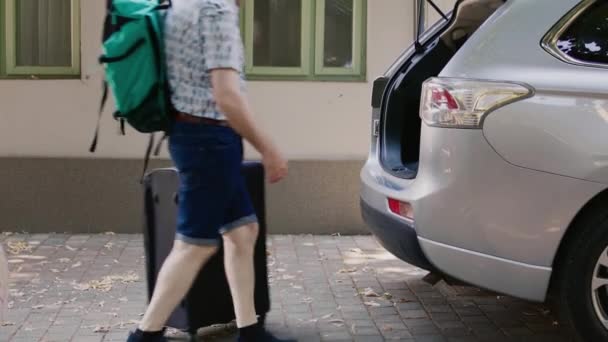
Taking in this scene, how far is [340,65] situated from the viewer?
757 cm

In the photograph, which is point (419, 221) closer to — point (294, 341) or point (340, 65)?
point (294, 341)

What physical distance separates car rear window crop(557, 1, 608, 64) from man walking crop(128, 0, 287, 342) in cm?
144

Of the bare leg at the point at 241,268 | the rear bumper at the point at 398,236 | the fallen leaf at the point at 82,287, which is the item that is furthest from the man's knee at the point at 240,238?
the fallen leaf at the point at 82,287

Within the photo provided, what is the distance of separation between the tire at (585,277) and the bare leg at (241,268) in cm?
142

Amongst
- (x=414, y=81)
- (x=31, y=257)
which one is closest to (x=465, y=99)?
(x=414, y=81)

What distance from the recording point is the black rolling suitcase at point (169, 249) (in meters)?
4.51

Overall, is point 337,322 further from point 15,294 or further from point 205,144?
point 15,294

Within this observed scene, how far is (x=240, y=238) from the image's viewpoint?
4199 mm

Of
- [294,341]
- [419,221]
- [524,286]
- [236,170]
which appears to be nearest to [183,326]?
[294,341]

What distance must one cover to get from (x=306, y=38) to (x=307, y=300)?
2830mm

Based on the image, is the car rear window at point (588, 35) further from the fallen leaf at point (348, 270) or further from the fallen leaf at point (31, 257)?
the fallen leaf at point (31, 257)

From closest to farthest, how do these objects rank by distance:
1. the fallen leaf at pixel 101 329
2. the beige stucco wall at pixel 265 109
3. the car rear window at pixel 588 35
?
the car rear window at pixel 588 35, the fallen leaf at pixel 101 329, the beige stucco wall at pixel 265 109

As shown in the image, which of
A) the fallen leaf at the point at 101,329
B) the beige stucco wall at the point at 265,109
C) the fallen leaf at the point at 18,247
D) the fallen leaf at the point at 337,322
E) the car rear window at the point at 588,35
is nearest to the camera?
the car rear window at the point at 588,35

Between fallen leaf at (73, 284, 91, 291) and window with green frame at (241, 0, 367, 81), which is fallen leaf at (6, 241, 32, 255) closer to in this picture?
fallen leaf at (73, 284, 91, 291)
